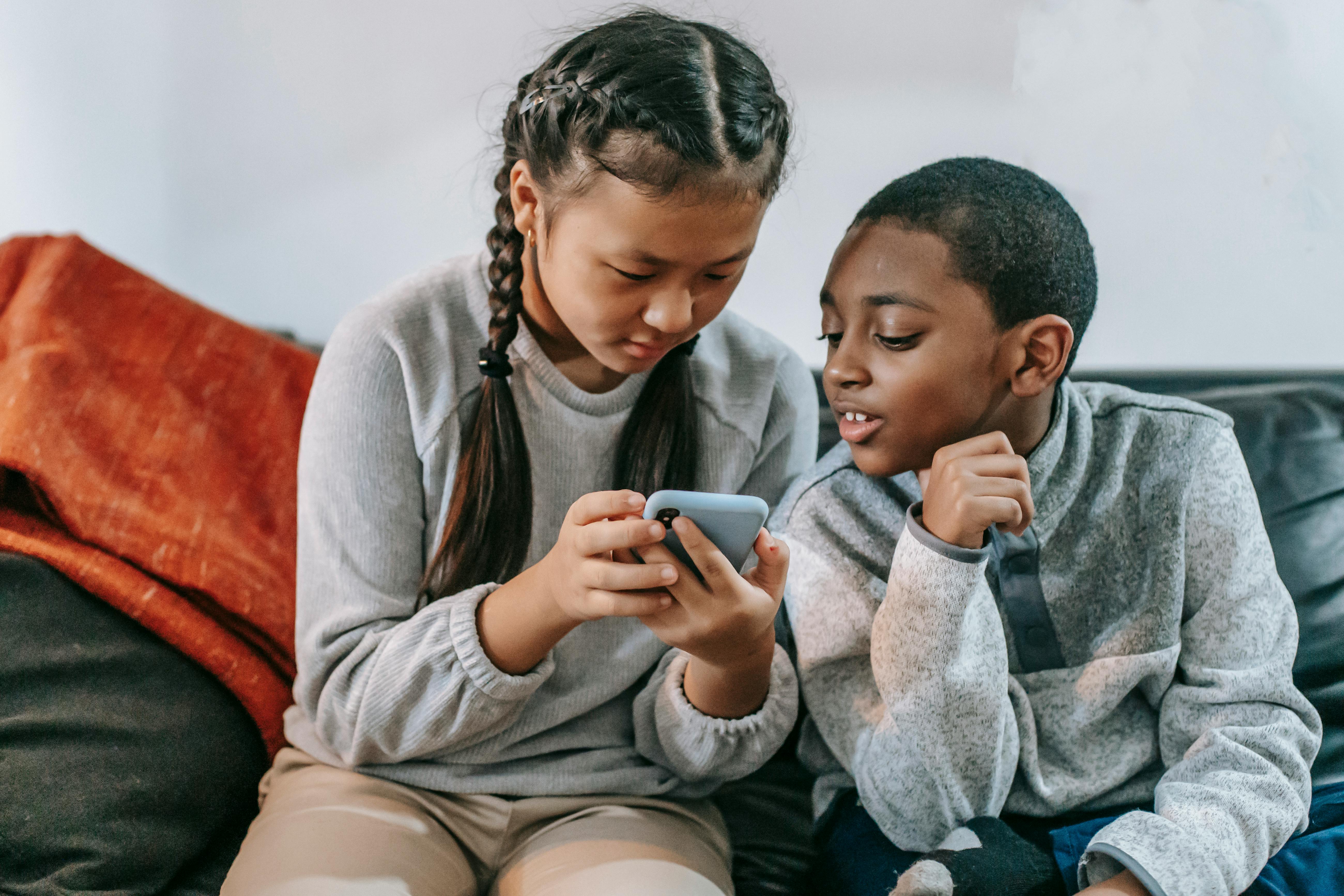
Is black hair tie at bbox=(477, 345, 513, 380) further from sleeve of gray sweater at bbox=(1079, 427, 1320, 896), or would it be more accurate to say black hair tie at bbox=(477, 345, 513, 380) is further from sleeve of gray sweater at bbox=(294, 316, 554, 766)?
sleeve of gray sweater at bbox=(1079, 427, 1320, 896)

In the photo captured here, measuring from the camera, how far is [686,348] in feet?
3.20

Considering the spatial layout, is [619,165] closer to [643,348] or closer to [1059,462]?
[643,348]

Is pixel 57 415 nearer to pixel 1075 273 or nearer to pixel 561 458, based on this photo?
pixel 561 458

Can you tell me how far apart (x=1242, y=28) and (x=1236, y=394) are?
0.53 m

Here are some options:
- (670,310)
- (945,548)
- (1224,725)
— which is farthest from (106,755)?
(1224,725)

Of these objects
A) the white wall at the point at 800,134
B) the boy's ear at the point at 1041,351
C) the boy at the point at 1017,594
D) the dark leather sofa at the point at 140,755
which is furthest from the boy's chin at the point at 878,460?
the white wall at the point at 800,134

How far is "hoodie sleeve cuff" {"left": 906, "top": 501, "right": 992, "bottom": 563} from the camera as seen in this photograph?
79 cm

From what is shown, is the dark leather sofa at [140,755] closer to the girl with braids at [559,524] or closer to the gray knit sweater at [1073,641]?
the girl with braids at [559,524]

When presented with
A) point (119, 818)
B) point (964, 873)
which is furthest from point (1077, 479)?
point (119, 818)

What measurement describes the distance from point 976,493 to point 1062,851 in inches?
13.6

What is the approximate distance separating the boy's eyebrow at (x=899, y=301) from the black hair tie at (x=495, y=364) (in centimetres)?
34

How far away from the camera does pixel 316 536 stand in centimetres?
91

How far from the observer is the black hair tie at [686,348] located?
0.97 metres

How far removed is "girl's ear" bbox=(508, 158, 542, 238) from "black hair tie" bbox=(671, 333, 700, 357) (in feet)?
0.63
